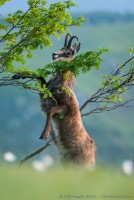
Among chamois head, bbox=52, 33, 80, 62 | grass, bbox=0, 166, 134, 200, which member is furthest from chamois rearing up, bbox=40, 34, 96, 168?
grass, bbox=0, 166, 134, 200

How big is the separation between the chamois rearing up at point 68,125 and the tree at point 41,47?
28 centimetres

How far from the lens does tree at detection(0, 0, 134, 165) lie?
49.1ft

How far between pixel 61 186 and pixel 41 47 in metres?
10.6

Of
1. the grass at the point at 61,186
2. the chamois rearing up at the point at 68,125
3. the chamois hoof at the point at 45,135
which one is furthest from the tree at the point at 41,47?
the grass at the point at 61,186

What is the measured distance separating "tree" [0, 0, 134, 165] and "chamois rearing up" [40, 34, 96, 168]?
11.2 inches

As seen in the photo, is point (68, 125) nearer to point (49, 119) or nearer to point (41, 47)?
point (49, 119)

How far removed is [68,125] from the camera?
1507 cm

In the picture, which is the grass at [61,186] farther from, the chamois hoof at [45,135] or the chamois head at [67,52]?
the chamois head at [67,52]

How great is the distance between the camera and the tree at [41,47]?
14953 mm

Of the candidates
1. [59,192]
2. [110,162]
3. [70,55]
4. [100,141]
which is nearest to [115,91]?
[70,55]

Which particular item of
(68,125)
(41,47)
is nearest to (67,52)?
(41,47)

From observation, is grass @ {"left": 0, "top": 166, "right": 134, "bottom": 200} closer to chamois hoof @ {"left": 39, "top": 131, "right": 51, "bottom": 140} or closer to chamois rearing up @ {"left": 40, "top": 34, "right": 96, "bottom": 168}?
chamois hoof @ {"left": 39, "top": 131, "right": 51, "bottom": 140}

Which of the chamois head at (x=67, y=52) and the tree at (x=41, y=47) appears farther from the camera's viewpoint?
the chamois head at (x=67, y=52)

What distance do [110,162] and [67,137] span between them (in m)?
6.26
